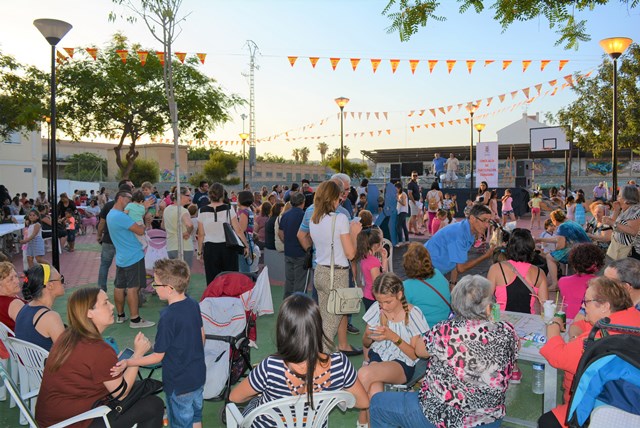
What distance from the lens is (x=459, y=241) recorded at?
15.7 feet

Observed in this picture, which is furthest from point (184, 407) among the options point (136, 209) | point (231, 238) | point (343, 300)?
point (136, 209)

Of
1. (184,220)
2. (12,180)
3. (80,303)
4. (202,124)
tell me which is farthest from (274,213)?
(12,180)

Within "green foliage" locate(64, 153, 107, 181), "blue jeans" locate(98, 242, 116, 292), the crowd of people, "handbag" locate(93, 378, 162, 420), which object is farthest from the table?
"green foliage" locate(64, 153, 107, 181)

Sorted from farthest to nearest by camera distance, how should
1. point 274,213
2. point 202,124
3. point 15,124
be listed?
1. point 202,124
2. point 15,124
3. point 274,213

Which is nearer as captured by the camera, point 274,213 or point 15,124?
point 274,213

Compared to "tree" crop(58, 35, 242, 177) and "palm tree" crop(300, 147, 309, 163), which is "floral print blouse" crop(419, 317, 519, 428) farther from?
"palm tree" crop(300, 147, 309, 163)

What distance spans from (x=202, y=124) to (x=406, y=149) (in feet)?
89.6

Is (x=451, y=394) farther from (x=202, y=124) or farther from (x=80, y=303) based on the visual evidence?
(x=202, y=124)

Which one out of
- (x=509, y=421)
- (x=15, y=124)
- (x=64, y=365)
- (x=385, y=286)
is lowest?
(x=509, y=421)

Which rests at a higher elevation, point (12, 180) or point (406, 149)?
point (406, 149)

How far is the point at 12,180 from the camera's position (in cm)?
2955

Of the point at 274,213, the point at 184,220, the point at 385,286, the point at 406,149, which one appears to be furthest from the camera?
the point at 406,149

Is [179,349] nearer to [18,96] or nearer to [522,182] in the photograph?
[18,96]

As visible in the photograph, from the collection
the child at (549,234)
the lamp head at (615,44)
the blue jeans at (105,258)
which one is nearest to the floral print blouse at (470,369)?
the blue jeans at (105,258)
